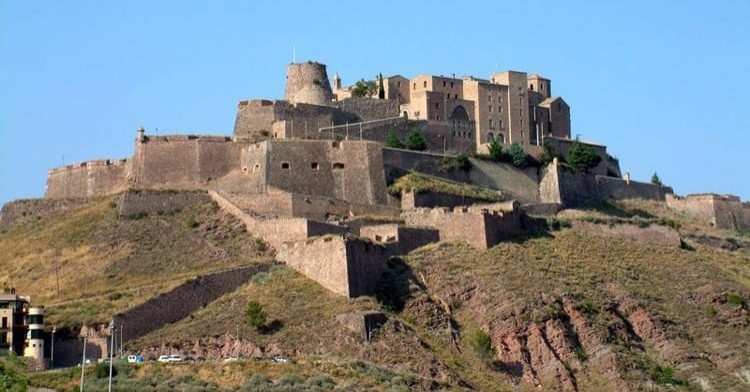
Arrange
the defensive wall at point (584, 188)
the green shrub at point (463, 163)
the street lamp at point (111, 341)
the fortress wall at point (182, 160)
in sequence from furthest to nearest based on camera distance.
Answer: the defensive wall at point (584, 188) < the green shrub at point (463, 163) < the fortress wall at point (182, 160) < the street lamp at point (111, 341)

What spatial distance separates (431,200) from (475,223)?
24.8 ft

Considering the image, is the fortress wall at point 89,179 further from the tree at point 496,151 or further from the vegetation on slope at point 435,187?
the tree at point 496,151

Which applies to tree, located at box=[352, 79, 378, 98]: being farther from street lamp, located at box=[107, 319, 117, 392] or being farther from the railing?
street lamp, located at box=[107, 319, 117, 392]

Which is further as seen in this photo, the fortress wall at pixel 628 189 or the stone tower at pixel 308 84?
the fortress wall at pixel 628 189

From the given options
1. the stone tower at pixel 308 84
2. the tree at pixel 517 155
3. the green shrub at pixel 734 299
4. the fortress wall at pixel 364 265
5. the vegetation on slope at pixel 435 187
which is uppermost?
the stone tower at pixel 308 84

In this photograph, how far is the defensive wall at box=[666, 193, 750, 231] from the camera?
90438mm

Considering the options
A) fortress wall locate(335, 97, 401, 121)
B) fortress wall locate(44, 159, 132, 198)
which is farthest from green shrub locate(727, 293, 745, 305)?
fortress wall locate(44, 159, 132, 198)

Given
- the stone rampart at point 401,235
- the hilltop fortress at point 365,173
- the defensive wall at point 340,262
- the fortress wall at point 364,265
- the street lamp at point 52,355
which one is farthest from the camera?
the hilltop fortress at point 365,173

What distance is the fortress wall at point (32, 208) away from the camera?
79.5 metres

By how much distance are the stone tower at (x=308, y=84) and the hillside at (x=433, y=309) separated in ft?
43.5

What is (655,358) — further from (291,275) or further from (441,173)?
(441,173)

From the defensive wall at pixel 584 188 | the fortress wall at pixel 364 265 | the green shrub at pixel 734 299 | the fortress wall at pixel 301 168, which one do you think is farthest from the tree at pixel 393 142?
the green shrub at pixel 734 299

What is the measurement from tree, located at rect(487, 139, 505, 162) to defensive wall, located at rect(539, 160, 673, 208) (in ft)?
7.43

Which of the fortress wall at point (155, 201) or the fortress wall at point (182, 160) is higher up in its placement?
the fortress wall at point (182, 160)
